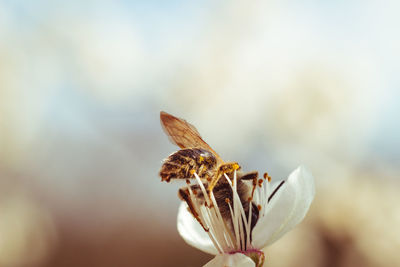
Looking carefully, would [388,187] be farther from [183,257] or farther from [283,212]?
[283,212]

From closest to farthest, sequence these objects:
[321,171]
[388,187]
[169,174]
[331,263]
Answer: [169,174] → [331,263] → [388,187] → [321,171]

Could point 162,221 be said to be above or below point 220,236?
above

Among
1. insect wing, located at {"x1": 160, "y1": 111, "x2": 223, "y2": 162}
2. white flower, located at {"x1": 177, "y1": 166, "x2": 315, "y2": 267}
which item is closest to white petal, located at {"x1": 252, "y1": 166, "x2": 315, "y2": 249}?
white flower, located at {"x1": 177, "y1": 166, "x2": 315, "y2": 267}

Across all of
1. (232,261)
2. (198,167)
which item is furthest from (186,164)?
(232,261)

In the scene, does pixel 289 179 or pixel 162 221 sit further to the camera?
pixel 162 221

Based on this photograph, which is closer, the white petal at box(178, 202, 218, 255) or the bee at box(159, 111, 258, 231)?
the bee at box(159, 111, 258, 231)

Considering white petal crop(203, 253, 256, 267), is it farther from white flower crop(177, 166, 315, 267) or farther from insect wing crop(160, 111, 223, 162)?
insect wing crop(160, 111, 223, 162)

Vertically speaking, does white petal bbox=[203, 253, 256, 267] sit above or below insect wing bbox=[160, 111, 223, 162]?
below

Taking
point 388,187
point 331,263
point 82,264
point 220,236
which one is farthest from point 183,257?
point 220,236

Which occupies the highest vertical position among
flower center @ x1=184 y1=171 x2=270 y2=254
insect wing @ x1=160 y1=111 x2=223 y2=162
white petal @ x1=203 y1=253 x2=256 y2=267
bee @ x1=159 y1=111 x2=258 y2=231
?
insect wing @ x1=160 y1=111 x2=223 y2=162
